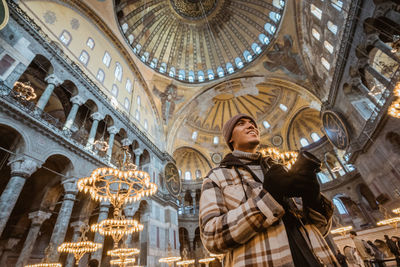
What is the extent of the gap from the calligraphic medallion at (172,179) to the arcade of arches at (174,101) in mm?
324

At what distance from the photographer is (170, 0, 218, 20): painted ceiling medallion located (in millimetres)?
20141

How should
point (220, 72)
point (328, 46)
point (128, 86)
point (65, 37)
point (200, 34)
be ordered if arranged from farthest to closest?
point (200, 34)
point (220, 72)
point (128, 86)
point (328, 46)
point (65, 37)

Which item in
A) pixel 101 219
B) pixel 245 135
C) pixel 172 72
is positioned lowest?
pixel 245 135

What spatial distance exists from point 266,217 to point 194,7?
24089mm

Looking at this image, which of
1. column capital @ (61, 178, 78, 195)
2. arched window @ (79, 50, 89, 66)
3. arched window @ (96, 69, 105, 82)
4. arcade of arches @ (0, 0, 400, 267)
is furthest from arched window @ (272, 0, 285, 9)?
column capital @ (61, 178, 78, 195)

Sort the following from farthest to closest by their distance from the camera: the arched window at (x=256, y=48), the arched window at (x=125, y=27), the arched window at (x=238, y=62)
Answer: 1. the arched window at (x=238, y=62)
2. the arched window at (x=256, y=48)
3. the arched window at (x=125, y=27)

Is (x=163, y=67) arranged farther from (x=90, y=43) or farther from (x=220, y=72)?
(x=90, y=43)

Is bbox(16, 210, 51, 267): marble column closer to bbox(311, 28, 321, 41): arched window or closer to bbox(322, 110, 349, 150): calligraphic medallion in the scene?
bbox(322, 110, 349, 150): calligraphic medallion

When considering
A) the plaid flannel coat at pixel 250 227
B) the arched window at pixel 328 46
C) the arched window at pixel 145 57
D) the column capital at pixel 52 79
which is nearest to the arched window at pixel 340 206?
the arched window at pixel 328 46

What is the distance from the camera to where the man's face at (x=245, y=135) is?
1.37m

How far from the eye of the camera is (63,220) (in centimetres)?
757

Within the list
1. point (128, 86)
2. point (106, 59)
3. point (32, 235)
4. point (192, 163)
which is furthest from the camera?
point (192, 163)

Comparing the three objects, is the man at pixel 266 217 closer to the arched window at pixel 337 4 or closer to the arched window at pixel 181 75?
the arched window at pixel 337 4

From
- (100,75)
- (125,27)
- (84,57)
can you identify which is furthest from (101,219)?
(125,27)
